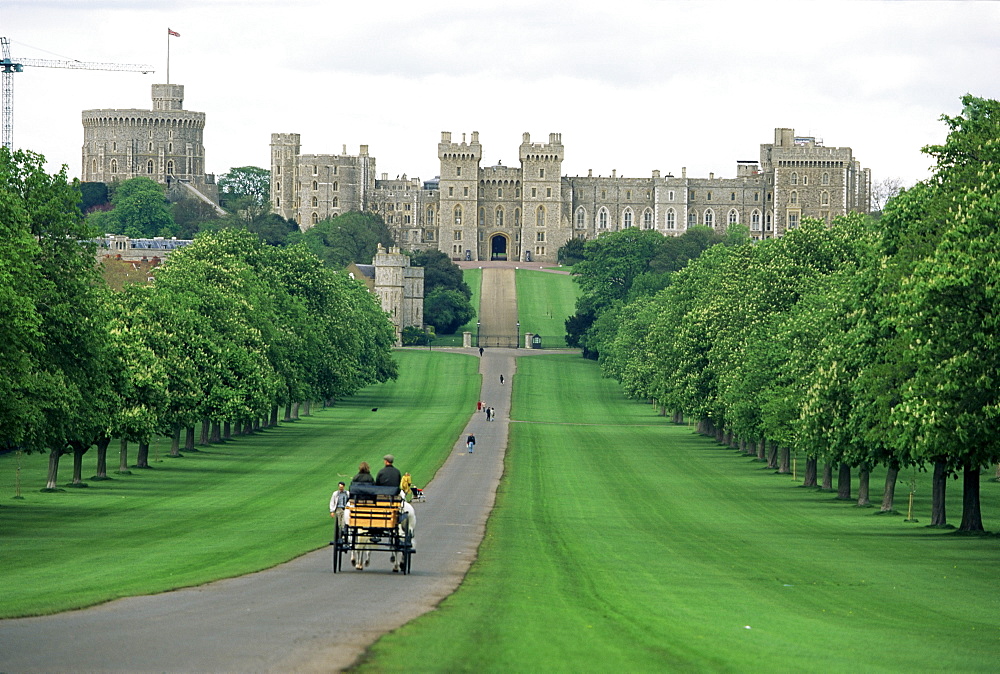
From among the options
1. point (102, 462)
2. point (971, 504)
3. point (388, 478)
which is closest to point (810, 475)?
point (971, 504)

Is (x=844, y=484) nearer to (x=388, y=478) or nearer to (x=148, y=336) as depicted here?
(x=148, y=336)

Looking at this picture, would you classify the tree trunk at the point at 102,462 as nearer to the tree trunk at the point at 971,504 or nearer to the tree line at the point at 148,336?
the tree line at the point at 148,336

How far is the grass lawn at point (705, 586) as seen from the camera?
2105 centimetres

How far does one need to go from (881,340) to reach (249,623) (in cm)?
3128

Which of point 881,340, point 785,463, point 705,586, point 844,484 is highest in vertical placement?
point 881,340

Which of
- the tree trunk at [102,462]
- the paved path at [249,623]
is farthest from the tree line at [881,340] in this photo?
the tree trunk at [102,462]

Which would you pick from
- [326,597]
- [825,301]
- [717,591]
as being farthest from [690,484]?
[326,597]

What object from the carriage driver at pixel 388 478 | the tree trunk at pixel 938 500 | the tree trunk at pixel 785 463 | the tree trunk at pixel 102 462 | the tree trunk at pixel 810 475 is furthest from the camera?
the tree trunk at pixel 785 463

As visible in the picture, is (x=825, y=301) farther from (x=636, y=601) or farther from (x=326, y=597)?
(x=326, y=597)

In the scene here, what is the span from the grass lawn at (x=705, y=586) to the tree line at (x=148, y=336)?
14001 mm

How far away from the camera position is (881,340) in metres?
48.4

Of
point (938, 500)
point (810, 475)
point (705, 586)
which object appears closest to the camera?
point (705, 586)

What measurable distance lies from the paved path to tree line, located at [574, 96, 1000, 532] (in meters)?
14.2

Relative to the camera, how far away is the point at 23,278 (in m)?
44.6
